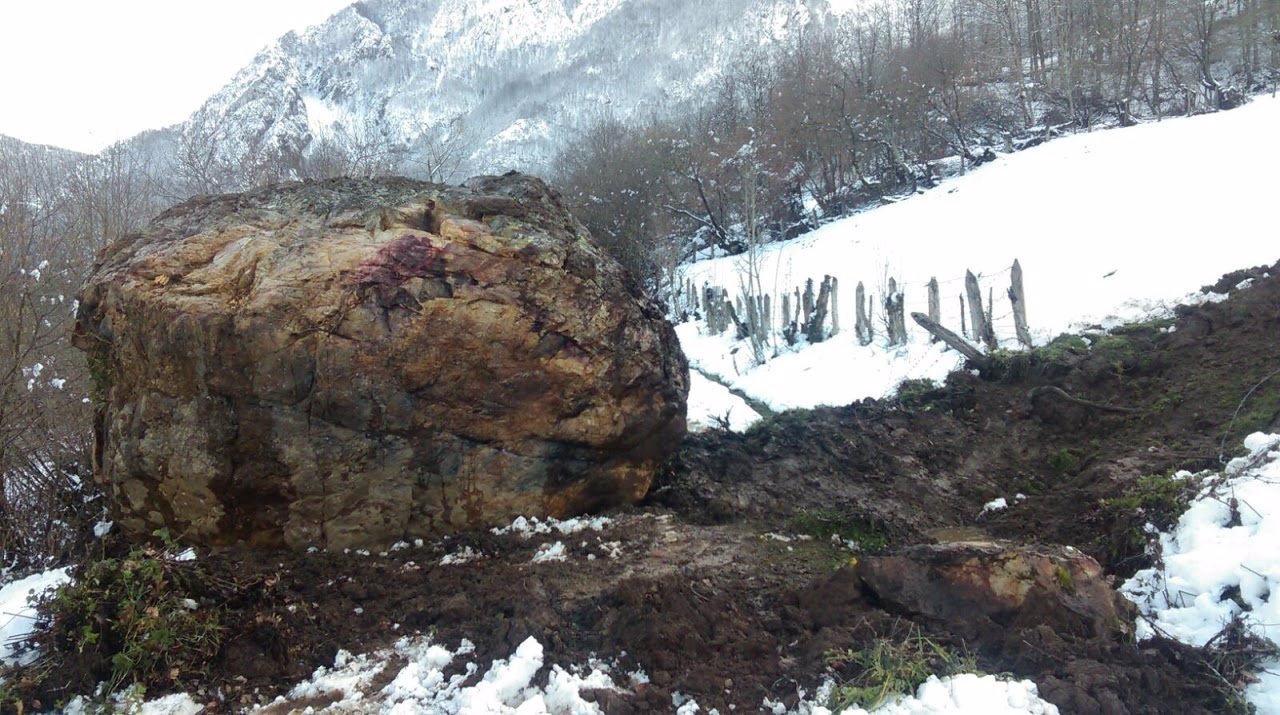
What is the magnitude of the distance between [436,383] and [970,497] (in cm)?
420

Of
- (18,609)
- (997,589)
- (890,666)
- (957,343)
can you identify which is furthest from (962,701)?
(957,343)

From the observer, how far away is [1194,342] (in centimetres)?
673

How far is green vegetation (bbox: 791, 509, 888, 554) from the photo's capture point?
4.89 meters

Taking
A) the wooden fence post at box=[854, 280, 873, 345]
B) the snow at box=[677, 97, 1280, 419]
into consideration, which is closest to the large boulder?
the snow at box=[677, 97, 1280, 419]

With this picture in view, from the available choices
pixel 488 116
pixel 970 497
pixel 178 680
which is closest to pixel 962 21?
pixel 970 497

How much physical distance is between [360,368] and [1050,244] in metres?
14.1

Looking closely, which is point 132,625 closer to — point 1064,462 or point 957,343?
point 1064,462

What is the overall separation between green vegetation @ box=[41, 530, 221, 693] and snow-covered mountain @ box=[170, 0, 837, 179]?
4799 cm

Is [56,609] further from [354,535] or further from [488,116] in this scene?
[488,116]

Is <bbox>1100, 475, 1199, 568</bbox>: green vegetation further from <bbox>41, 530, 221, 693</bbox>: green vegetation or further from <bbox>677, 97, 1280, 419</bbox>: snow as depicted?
<bbox>41, 530, 221, 693</bbox>: green vegetation

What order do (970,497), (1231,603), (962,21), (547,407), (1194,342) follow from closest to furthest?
(1231,603), (547,407), (970,497), (1194,342), (962,21)

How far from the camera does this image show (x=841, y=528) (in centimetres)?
508

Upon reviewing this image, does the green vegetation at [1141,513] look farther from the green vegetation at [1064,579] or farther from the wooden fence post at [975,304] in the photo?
the wooden fence post at [975,304]

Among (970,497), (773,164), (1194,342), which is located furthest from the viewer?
(773,164)
